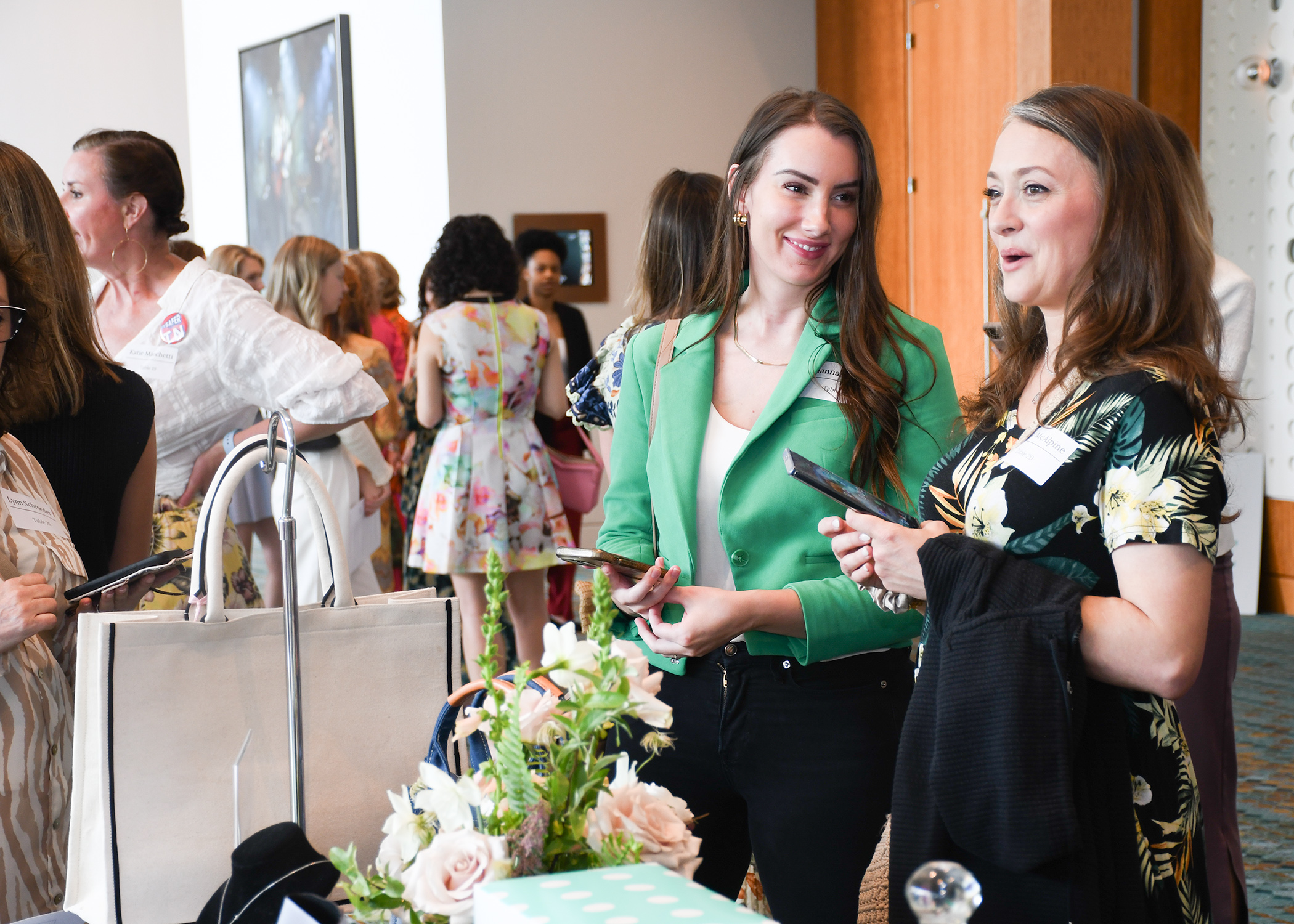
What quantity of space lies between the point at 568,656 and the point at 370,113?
311 inches

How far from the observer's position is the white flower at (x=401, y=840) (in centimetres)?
93

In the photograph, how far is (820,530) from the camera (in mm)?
1415

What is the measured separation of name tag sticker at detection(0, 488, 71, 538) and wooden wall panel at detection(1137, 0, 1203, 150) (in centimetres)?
578

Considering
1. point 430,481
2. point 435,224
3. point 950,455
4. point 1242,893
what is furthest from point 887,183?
point 950,455

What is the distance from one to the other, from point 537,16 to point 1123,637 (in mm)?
6749

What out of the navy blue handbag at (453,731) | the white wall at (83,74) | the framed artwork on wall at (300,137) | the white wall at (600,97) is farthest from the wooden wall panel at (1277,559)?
the white wall at (83,74)

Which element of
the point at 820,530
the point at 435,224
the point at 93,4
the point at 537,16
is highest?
the point at 93,4

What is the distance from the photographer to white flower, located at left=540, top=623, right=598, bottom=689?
89 centimetres

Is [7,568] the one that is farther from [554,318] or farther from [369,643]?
[554,318]

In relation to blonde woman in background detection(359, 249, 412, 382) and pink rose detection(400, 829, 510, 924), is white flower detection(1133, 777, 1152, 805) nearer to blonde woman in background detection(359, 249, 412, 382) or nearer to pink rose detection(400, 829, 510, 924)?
pink rose detection(400, 829, 510, 924)

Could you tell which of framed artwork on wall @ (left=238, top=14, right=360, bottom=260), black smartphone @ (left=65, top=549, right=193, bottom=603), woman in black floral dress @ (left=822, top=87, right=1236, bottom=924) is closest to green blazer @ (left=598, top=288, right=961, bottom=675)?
woman in black floral dress @ (left=822, top=87, right=1236, bottom=924)

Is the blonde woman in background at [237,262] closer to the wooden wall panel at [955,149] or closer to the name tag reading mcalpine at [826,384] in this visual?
the wooden wall panel at [955,149]

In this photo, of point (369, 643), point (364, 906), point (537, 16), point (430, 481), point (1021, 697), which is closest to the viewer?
point (364, 906)

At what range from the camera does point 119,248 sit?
2.59 meters
